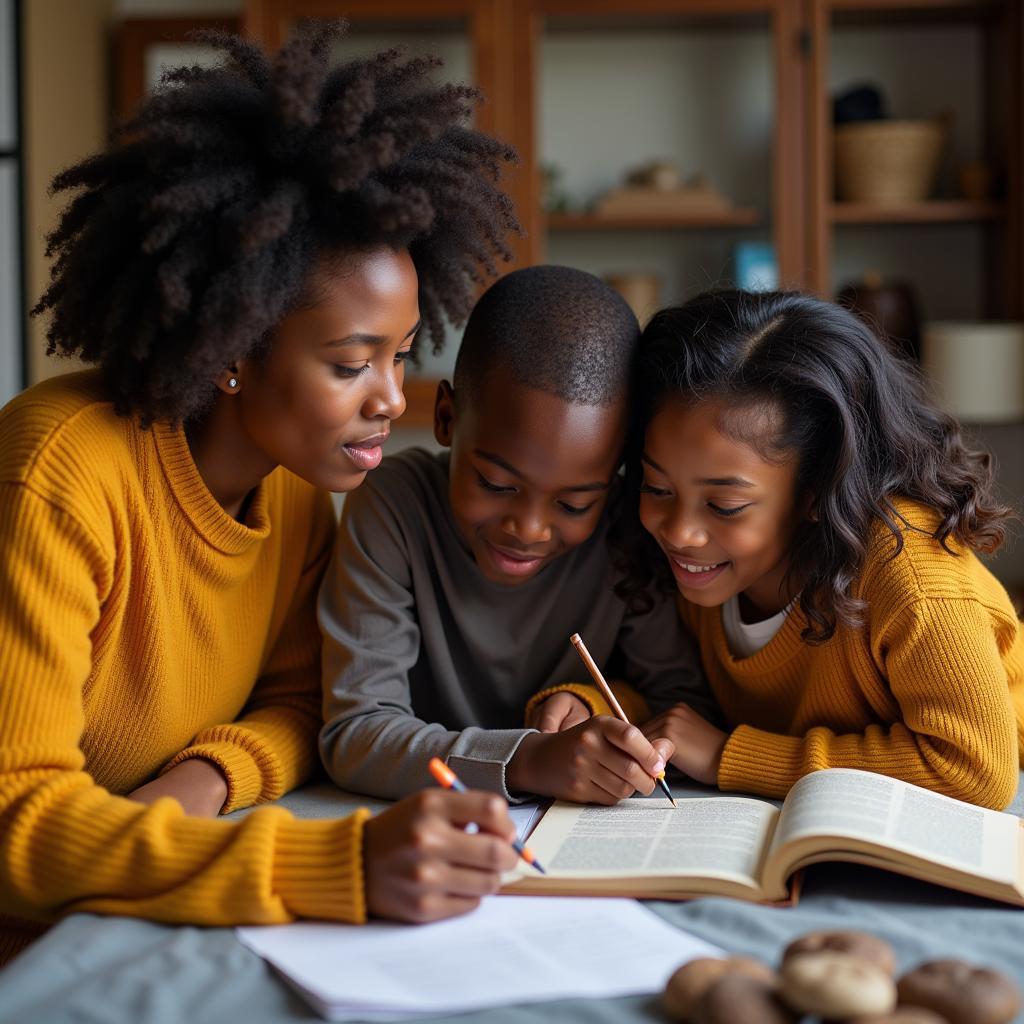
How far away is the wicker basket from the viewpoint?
312cm

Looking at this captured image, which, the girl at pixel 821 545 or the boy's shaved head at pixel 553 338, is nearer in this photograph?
the girl at pixel 821 545

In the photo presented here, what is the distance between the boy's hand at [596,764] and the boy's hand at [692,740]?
0.25 feet

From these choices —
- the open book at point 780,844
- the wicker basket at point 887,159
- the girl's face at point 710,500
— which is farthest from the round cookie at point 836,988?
the wicker basket at point 887,159

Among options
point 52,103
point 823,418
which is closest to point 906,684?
point 823,418

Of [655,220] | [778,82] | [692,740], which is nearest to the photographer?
[692,740]

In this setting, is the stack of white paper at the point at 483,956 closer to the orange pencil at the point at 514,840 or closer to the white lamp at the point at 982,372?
the orange pencil at the point at 514,840

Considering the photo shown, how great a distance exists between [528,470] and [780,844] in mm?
449

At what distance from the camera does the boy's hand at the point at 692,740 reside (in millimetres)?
1154

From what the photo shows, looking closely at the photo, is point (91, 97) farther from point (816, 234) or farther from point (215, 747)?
point (215, 747)

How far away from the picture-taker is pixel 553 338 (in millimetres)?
1232

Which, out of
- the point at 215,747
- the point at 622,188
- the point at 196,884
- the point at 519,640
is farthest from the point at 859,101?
the point at 196,884

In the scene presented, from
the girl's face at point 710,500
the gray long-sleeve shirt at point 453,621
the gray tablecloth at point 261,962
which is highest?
the girl's face at point 710,500

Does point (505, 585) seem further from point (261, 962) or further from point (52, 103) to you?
point (52, 103)

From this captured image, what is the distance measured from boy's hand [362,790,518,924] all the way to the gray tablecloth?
10 centimetres
